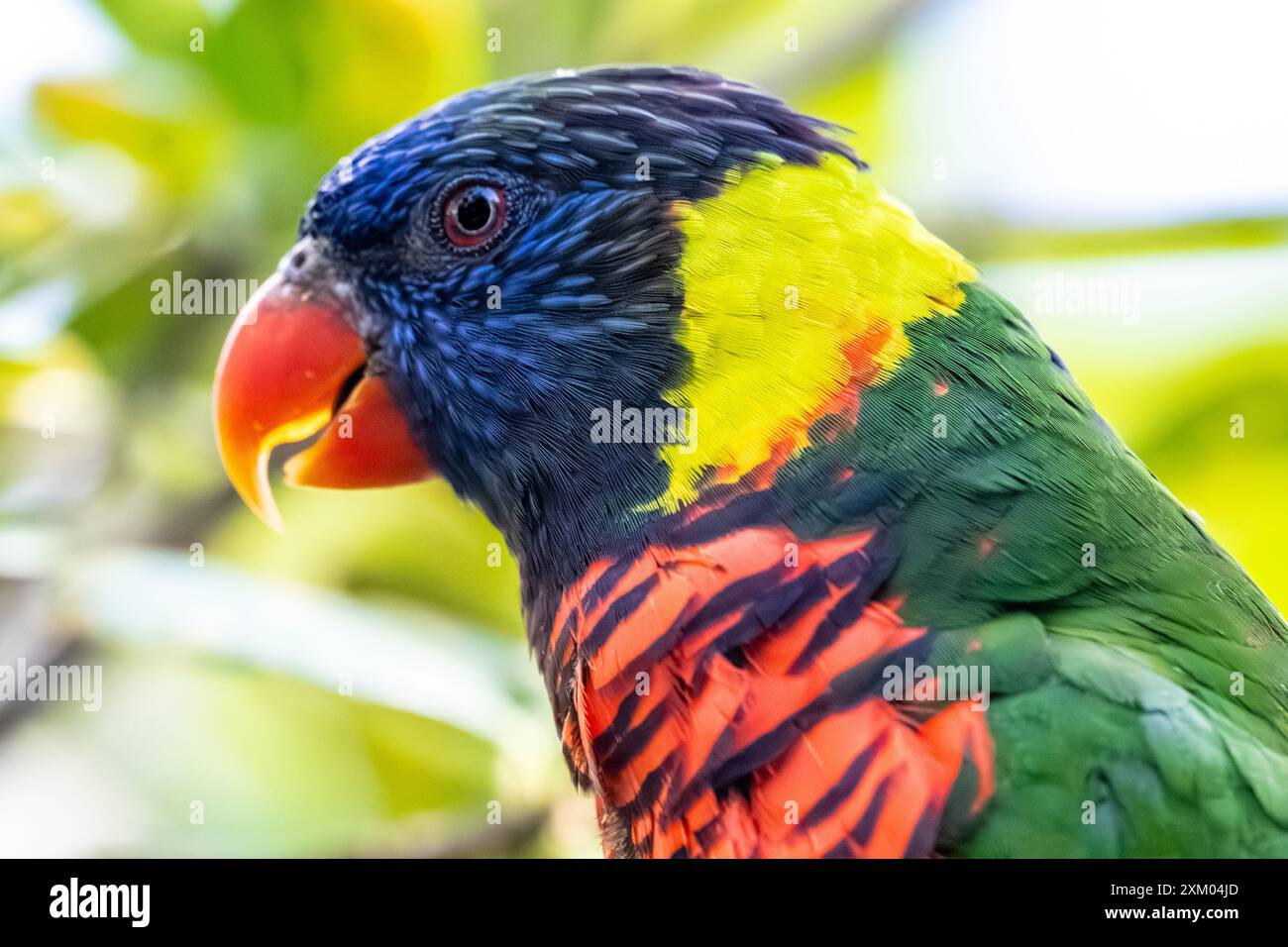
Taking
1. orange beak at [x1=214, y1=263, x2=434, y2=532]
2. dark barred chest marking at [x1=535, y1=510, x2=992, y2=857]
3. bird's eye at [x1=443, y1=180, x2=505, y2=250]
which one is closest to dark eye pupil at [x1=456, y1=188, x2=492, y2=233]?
bird's eye at [x1=443, y1=180, x2=505, y2=250]

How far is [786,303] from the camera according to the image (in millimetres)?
1435

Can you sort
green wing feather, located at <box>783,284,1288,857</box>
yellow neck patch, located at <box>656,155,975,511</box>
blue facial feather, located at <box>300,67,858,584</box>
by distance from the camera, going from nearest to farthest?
green wing feather, located at <box>783,284,1288,857</box> < yellow neck patch, located at <box>656,155,975,511</box> < blue facial feather, located at <box>300,67,858,584</box>

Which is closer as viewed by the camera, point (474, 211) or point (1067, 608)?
point (1067, 608)

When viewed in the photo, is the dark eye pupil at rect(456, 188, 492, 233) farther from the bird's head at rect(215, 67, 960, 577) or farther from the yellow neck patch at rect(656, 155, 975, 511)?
A: the yellow neck patch at rect(656, 155, 975, 511)

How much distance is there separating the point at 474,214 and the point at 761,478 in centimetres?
59

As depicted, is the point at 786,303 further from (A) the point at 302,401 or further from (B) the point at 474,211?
(A) the point at 302,401

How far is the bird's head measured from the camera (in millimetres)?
1427

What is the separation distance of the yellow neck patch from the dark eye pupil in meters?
0.29

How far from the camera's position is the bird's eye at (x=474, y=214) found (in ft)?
5.24

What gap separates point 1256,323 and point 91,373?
250 cm

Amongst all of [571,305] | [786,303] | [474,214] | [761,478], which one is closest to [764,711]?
[761,478]

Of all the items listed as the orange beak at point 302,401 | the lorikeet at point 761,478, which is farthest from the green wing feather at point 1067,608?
the orange beak at point 302,401

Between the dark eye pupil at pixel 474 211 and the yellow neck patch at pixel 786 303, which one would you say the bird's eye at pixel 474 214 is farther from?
the yellow neck patch at pixel 786 303

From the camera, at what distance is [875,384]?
1.39 meters
